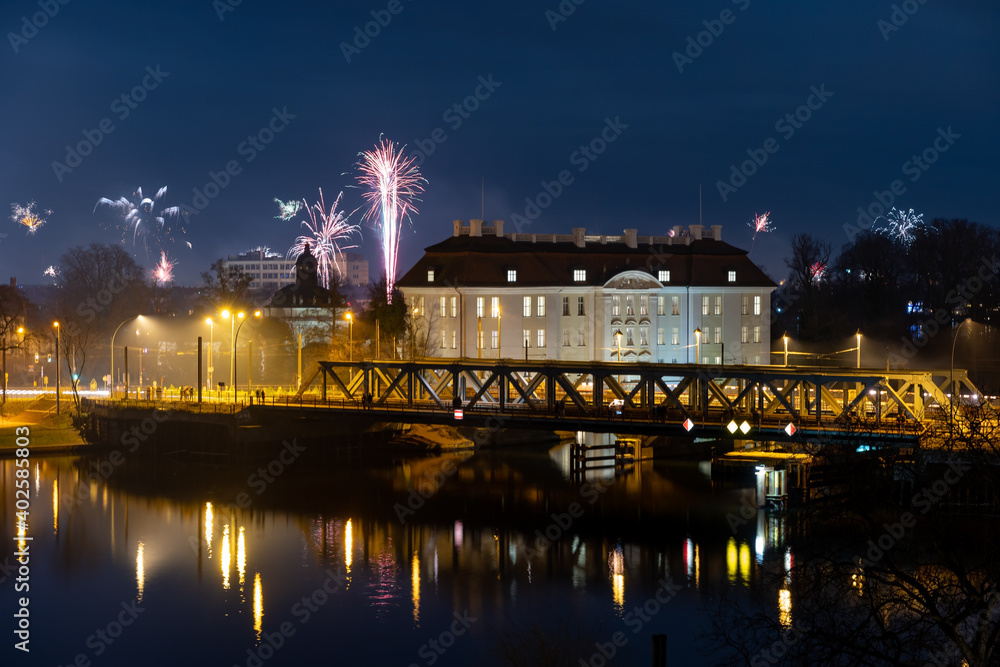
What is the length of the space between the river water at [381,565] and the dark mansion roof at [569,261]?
21.1 metres

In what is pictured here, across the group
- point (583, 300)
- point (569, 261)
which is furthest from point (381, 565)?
point (569, 261)

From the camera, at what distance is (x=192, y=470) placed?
204 ft

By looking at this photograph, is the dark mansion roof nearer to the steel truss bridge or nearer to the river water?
the steel truss bridge

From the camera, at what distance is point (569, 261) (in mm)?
79562

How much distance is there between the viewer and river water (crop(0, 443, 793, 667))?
30.4 metres

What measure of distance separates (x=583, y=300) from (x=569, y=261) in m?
3.40

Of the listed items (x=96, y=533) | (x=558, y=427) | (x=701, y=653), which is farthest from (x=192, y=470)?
(x=701, y=653)

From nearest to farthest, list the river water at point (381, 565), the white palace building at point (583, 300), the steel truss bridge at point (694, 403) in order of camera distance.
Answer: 1. the river water at point (381, 565)
2. the steel truss bridge at point (694, 403)
3. the white palace building at point (583, 300)

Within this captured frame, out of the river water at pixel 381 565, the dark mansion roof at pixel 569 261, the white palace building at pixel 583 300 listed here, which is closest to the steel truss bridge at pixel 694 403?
the river water at pixel 381 565

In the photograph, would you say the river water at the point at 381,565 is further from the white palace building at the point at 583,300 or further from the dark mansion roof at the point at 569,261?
the dark mansion roof at the point at 569,261

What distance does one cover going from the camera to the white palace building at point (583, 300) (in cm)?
7775

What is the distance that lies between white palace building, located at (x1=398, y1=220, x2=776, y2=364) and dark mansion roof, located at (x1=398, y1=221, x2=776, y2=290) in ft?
0.32

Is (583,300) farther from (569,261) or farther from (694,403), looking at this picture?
(694,403)

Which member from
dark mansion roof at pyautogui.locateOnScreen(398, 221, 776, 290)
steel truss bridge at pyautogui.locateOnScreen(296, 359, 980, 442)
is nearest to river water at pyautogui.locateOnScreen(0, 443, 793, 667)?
steel truss bridge at pyautogui.locateOnScreen(296, 359, 980, 442)
